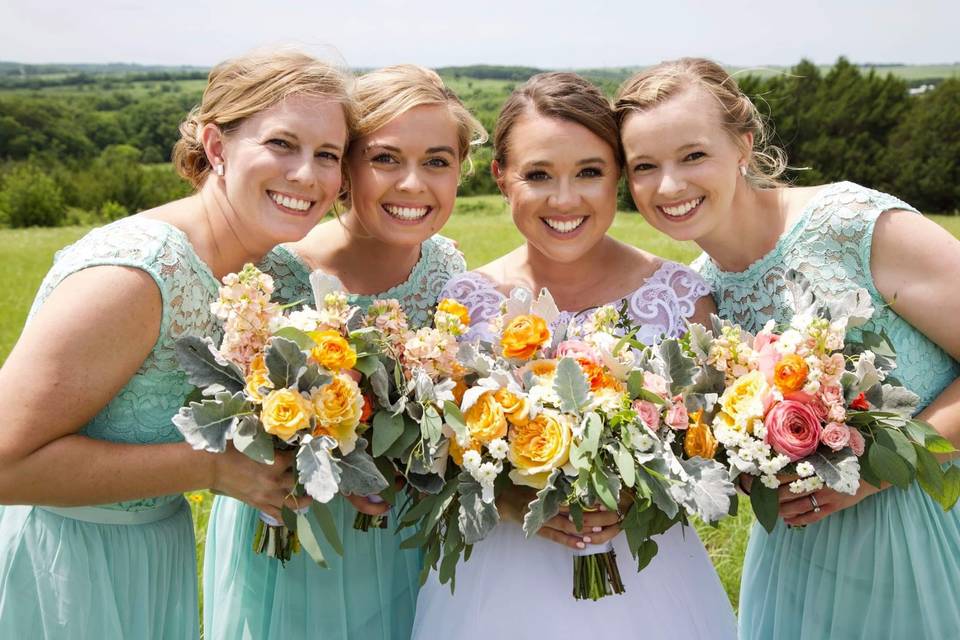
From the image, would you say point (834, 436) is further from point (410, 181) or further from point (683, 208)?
point (410, 181)

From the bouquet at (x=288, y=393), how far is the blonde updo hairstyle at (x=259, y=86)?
0.90 metres

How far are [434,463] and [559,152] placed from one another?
155 centimetres

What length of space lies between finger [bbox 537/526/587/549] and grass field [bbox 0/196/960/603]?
2.37 metres

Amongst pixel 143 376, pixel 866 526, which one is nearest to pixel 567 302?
pixel 866 526

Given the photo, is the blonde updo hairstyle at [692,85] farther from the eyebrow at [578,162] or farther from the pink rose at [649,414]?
the pink rose at [649,414]

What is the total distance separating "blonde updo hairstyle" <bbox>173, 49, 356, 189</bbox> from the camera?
3271mm

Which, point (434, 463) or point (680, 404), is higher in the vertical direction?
point (680, 404)

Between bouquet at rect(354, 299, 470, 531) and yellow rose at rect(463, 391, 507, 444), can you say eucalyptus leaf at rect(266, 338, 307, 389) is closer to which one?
bouquet at rect(354, 299, 470, 531)

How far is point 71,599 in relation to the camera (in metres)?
2.96

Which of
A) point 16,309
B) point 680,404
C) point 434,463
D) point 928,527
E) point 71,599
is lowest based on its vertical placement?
point 16,309

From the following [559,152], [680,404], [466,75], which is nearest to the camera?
[680,404]

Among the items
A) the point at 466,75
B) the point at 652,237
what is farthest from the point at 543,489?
the point at 466,75

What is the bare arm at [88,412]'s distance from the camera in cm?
262

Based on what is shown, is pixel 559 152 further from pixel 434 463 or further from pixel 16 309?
pixel 16 309
